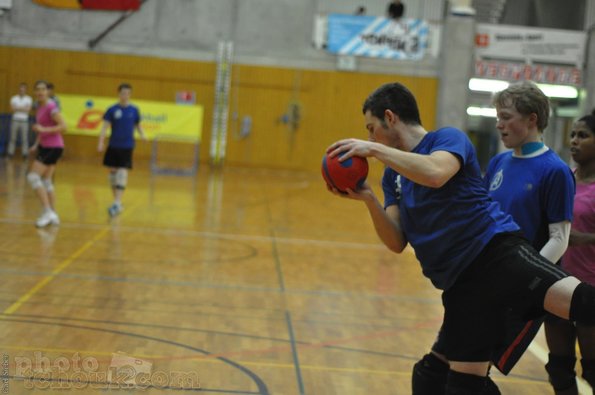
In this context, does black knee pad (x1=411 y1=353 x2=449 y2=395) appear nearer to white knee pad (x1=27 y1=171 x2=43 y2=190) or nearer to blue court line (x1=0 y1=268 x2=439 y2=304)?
blue court line (x1=0 y1=268 x2=439 y2=304)

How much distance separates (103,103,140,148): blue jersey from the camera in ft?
38.3

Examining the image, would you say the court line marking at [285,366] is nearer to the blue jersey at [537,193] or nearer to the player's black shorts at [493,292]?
the blue jersey at [537,193]

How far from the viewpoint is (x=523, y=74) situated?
73.6 ft

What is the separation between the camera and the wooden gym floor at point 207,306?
4.32 m

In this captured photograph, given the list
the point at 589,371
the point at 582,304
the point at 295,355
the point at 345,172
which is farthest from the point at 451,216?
the point at 295,355

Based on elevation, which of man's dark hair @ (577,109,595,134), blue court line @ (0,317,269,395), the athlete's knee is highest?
man's dark hair @ (577,109,595,134)

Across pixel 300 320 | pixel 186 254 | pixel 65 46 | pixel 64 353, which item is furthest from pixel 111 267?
pixel 65 46

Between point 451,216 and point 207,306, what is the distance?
344cm

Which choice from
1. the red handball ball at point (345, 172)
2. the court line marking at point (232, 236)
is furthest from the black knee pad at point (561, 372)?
the court line marking at point (232, 236)

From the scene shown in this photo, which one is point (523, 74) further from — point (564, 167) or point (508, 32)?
point (564, 167)

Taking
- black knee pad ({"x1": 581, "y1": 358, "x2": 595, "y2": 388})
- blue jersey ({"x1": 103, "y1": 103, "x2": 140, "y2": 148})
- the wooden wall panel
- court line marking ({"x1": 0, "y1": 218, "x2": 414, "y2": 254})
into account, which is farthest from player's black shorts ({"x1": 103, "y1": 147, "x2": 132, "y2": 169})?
the wooden wall panel

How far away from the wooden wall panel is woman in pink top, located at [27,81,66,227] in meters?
12.9

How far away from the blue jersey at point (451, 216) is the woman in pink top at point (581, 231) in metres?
1.01

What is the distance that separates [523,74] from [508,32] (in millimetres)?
1296
